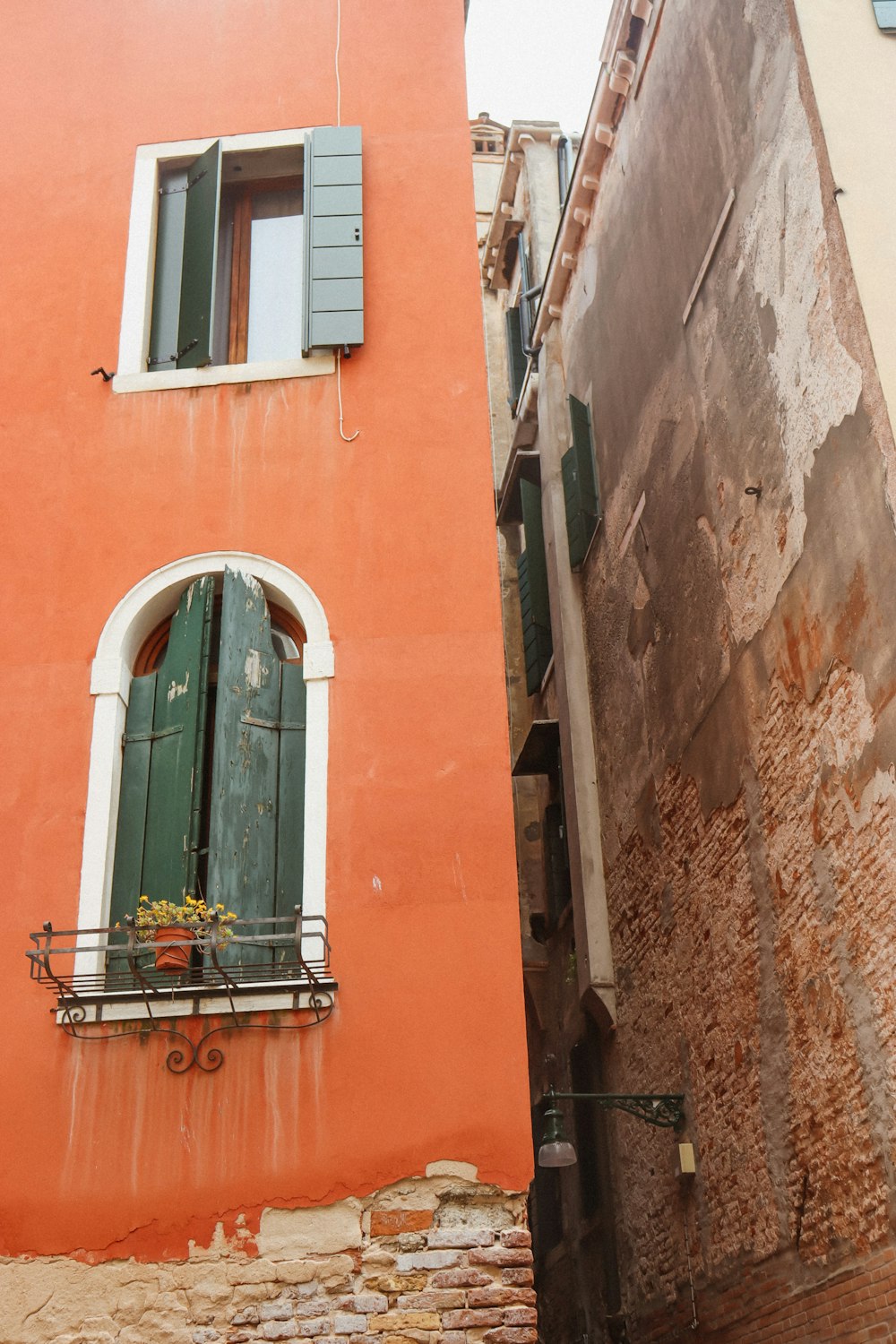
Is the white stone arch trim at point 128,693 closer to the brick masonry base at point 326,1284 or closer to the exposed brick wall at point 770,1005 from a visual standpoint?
the brick masonry base at point 326,1284

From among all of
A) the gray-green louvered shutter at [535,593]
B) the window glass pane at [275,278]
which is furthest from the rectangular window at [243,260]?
the gray-green louvered shutter at [535,593]

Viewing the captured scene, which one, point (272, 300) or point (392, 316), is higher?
point (272, 300)

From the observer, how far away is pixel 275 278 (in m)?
8.23

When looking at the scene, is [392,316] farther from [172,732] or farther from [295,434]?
[172,732]

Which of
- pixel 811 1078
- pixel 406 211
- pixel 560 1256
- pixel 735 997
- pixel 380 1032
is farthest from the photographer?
pixel 560 1256

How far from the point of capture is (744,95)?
352 inches

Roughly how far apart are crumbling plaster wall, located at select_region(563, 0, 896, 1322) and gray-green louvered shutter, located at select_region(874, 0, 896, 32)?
0.55 meters

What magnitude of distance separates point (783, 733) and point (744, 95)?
13.4ft

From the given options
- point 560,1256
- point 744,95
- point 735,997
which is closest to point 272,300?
point 744,95

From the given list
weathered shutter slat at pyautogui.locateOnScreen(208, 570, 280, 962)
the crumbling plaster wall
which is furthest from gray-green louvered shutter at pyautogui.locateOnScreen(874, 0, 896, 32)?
weathered shutter slat at pyautogui.locateOnScreen(208, 570, 280, 962)

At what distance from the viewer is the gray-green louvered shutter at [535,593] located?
1375cm

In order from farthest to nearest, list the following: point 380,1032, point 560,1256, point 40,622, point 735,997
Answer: point 560,1256 < point 735,997 < point 40,622 < point 380,1032

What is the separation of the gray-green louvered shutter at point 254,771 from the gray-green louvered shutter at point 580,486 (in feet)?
20.0

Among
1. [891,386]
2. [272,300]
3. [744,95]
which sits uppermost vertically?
[744,95]
